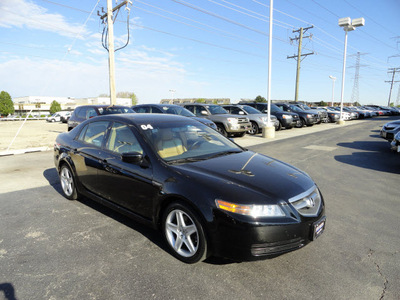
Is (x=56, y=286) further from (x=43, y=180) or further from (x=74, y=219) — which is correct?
(x=43, y=180)

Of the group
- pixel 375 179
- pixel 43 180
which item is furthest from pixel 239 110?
pixel 43 180

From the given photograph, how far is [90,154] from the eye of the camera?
4.03 m

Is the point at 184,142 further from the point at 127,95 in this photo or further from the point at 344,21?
the point at 127,95

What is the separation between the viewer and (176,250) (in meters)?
2.89

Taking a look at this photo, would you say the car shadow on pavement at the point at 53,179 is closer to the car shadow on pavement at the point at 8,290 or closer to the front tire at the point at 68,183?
the front tire at the point at 68,183

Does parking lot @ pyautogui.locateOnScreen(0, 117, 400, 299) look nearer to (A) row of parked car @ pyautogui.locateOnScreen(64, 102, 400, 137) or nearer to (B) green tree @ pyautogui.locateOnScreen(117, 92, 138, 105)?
(A) row of parked car @ pyautogui.locateOnScreen(64, 102, 400, 137)

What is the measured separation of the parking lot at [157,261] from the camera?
7.89 ft

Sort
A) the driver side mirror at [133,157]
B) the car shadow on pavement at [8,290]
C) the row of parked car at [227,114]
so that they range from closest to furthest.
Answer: the car shadow on pavement at [8,290], the driver side mirror at [133,157], the row of parked car at [227,114]

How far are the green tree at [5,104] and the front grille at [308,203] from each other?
92907mm

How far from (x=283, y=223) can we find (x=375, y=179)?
15.7 feet

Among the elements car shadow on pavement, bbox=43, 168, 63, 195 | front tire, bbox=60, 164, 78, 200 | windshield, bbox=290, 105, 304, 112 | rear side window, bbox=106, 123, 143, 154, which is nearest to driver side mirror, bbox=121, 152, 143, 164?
rear side window, bbox=106, 123, 143, 154

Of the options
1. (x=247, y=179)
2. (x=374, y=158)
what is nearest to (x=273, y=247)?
(x=247, y=179)

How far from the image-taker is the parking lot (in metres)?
2.40

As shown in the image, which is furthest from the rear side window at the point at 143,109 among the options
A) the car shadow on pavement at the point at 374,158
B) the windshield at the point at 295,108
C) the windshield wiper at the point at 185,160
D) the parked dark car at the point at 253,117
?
the windshield at the point at 295,108
